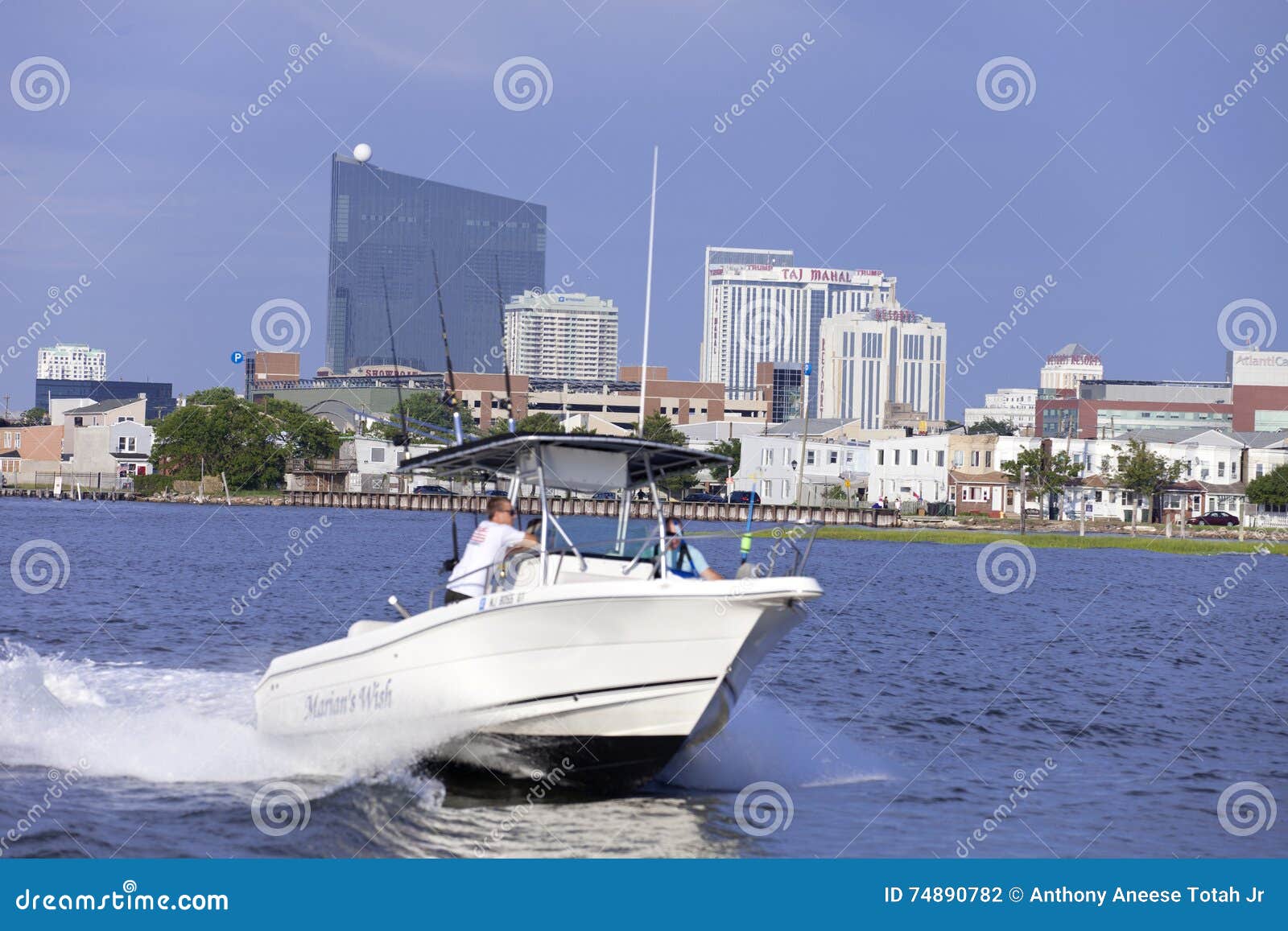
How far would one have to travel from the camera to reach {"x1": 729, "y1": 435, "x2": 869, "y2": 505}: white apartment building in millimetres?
109375

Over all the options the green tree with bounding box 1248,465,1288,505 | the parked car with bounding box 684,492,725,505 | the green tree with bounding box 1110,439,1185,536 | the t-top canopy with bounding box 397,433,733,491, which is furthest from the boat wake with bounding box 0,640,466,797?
the green tree with bounding box 1248,465,1288,505

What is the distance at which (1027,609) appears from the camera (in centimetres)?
4153

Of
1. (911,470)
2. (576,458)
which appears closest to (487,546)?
(576,458)

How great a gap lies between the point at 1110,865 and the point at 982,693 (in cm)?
1246

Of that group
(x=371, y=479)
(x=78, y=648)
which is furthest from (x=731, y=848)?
(x=371, y=479)

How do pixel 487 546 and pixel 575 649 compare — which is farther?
pixel 487 546

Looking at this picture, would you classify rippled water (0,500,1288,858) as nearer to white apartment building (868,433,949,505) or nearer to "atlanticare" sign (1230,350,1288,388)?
white apartment building (868,433,949,505)

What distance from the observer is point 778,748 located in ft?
57.9

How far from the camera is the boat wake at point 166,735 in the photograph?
1465cm

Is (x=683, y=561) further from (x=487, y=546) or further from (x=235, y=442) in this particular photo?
(x=235, y=442)

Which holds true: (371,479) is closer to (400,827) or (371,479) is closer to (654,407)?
(654,407)

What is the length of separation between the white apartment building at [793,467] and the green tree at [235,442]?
36.4 m

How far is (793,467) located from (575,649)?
9559 cm

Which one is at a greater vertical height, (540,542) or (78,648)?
(540,542)
